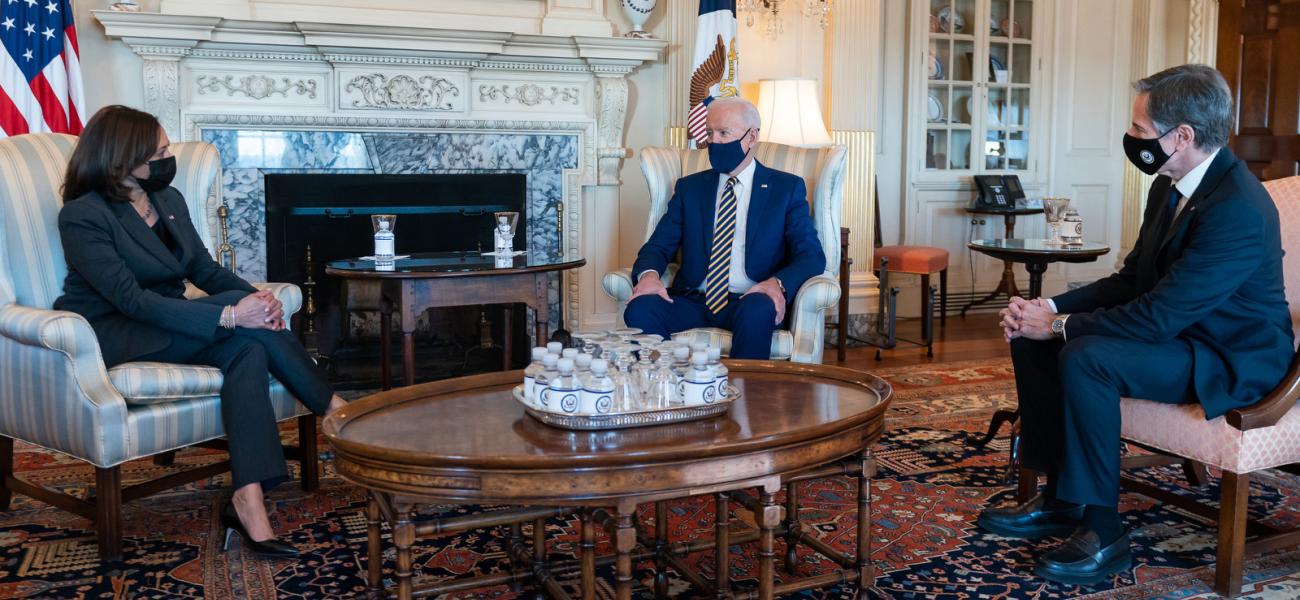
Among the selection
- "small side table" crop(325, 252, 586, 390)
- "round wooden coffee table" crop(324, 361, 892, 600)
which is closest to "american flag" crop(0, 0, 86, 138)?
"small side table" crop(325, 252, 586, 390)

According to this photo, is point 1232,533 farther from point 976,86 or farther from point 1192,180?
point 976,86

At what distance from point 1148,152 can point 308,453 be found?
2369 mm

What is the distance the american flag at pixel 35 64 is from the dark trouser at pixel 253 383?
194cm

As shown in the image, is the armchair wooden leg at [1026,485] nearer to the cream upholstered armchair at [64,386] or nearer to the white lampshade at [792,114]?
the cream upholstered armchair at [64,386]

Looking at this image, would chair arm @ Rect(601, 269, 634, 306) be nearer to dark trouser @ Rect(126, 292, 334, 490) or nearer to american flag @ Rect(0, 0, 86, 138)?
dark trouser @ Rect(126, 292, 334, 490)

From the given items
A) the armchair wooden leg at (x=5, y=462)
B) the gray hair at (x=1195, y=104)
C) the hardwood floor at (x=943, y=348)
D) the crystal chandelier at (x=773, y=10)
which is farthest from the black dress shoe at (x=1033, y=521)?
the crystal chandelier at (x=773, y=10)

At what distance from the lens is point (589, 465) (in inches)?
76.2

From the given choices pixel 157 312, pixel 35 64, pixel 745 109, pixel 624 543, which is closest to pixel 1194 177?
pixel 745 109

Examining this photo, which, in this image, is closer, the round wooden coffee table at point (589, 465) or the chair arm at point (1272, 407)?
the round wooden coffee table at point (589, 465)

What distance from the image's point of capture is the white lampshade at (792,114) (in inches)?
214

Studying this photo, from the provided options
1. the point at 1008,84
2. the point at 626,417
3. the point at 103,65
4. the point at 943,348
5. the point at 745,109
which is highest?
the point at 1008,84

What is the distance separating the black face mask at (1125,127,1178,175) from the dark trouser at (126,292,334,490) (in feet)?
7.05

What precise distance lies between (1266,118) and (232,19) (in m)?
4.96

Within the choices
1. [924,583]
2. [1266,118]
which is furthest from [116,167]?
[1266,118]
